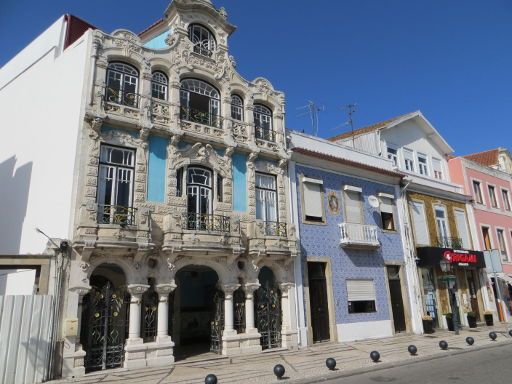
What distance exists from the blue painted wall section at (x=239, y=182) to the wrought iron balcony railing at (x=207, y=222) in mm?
995

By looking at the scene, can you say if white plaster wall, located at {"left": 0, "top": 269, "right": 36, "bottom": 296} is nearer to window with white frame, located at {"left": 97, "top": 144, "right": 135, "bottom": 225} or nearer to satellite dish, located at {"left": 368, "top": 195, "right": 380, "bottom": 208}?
window with white frame, located at {"left": 97, "top": 144, "right": 135, "bottom": 225}

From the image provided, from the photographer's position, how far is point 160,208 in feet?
41.5

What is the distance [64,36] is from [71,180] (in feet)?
22.8

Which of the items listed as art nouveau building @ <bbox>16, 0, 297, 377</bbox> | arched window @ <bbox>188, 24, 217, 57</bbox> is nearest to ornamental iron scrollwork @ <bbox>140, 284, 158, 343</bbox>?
art nouveau building @ <bbox>16, 0, 297, 377</bbox>

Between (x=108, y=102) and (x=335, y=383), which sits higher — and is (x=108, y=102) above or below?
above

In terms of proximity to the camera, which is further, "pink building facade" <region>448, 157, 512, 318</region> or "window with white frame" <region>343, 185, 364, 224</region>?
"pink building facade" <region>448, 157, 512, 318</region>

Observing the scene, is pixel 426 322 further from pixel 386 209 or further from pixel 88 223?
pixel 88 223

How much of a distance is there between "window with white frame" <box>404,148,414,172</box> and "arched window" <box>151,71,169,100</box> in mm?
14672

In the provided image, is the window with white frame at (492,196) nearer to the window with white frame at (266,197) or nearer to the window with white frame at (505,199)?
the window with white frame at (505,199)

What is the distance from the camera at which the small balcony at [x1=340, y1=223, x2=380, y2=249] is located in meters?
16.8

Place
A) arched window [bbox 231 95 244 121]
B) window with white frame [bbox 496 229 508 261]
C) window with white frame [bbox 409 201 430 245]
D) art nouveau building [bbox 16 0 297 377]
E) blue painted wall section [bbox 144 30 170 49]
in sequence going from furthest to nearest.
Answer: window with white frame [bbox 496 229 508 261] < window with white frame [bbox 409 201 430 245] < arched window [bbox 231 95 244 121] < blue painted wall section [bbox 144 30 170 49] < art nouveau building [bbox 16 0 297 377]

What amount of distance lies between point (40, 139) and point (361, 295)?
13.9m

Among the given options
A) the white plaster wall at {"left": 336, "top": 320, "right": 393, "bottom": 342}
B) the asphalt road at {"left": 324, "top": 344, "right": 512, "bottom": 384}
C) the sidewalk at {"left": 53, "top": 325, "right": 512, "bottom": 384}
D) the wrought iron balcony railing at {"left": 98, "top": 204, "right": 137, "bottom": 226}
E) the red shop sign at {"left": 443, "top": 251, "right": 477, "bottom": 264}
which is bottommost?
the asphalt road at {"left": 324, "top": 344, "right": 512, "bottom": 384}

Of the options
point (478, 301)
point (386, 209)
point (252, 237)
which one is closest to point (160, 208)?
point (252, 237)
